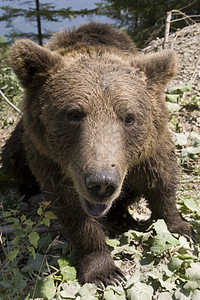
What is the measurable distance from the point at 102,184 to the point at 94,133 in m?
0.47

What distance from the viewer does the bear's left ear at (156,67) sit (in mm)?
3201

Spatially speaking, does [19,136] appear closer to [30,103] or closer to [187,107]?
[30,103]

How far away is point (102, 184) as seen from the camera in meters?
2.33

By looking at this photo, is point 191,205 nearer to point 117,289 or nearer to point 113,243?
point 113,243

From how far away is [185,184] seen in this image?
474 cm

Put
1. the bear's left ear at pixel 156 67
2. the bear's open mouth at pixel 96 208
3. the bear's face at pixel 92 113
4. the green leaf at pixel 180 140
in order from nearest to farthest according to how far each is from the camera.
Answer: the bear's face at pixel 92 113 → the bear's open mouth at pixel 96 208 → the bear's left ear at pixel 156 67 → the green leaf at pixel 180 140

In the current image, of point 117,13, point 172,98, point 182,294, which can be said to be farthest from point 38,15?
point 182,294

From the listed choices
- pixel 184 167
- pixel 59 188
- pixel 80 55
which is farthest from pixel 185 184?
pixel 80 55

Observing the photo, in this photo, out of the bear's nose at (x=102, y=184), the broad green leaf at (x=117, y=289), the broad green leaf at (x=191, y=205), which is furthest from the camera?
the broad green leaf at (x=191, y=205)

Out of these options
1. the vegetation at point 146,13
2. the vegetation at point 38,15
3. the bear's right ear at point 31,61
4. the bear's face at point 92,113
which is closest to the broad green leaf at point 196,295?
the bear's face at point 92,113

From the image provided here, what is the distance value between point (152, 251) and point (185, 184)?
1.62 metres

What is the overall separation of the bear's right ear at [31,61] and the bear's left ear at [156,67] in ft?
2.49

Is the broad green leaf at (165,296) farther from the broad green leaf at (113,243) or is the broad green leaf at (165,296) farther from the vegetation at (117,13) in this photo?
the vegetation at (117,13)

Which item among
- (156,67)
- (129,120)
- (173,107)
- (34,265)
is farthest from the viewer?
(173,107)
